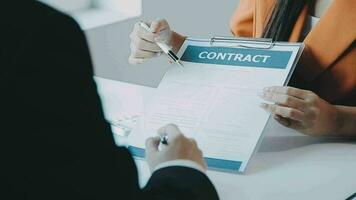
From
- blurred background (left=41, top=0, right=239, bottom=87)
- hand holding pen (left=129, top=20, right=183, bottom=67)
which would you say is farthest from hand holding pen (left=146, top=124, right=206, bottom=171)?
blurred background (left=41, top=0, right=239, bottom=87)

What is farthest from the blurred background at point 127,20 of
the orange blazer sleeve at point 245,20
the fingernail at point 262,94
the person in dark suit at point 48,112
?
the person in dark suit at point 48,112

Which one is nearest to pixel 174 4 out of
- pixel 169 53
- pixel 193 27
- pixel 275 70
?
pixel 193 27

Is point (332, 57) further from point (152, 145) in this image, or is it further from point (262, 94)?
point (152, 145)

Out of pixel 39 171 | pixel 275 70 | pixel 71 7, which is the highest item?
pixel 39 171

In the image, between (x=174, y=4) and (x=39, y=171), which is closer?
(x=39, y=171)

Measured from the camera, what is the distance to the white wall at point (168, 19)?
206cm

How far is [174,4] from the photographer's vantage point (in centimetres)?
213

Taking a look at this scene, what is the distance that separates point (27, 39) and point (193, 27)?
5.60ft

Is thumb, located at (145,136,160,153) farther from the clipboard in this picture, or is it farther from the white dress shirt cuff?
the clipboard

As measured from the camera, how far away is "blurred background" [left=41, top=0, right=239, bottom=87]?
206 centimetres

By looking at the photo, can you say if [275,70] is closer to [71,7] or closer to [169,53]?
[169,53]

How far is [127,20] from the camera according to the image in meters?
2.13

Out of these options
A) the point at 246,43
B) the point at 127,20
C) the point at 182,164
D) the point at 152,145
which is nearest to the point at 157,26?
the point at 246,43

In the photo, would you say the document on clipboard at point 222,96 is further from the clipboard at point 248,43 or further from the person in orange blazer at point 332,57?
the person in orange blazer at point 332,57
